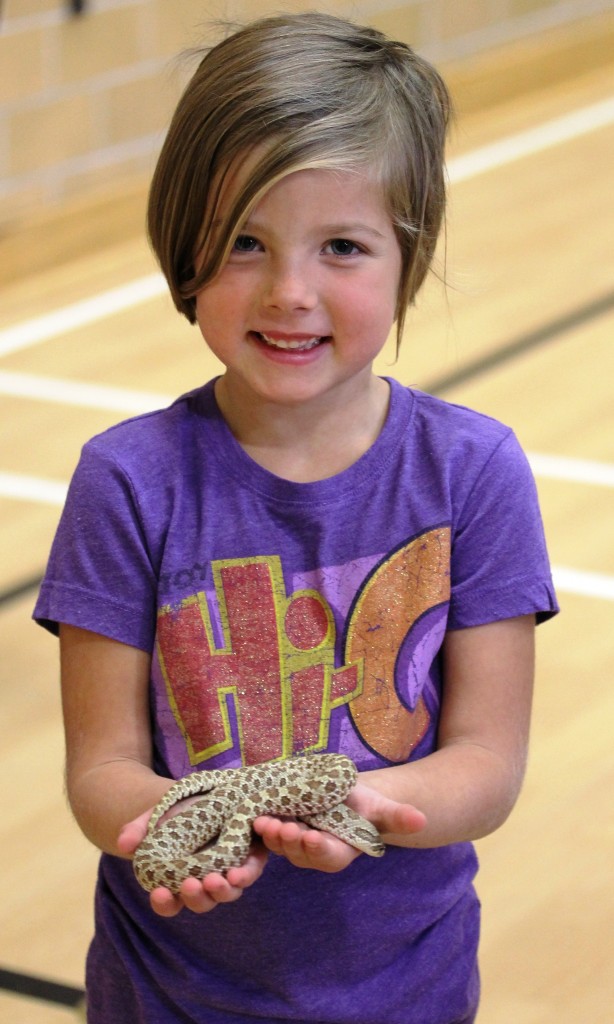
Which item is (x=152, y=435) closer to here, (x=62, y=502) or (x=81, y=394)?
(x=62, y=502)

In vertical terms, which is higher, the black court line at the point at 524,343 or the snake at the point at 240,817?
the black court line at the point at 524,343

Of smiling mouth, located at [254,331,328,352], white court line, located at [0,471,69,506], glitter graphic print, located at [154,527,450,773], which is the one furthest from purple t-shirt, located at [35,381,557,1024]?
white court line, located at [0,471,69,506]

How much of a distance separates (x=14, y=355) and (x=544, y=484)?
4.96 ft

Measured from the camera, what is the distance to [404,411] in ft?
4.79

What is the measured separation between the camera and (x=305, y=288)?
130cm

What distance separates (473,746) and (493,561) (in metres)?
0.16

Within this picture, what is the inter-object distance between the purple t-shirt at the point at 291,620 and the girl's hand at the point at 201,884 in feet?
0.44

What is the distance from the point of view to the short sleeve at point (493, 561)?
1410 mm

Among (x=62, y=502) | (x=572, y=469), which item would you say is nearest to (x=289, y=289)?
(x=62, y=502)

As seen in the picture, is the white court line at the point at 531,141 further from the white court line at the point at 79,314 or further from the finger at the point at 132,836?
the finger at the point at 132,836

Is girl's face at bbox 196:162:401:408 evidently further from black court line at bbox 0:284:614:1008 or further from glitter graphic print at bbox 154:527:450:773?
black court line at bbox 0:284:614:1008

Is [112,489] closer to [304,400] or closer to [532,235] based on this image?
[304,400]

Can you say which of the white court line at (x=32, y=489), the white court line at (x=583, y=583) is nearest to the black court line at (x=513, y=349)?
the white court line at (x=32, y=489)

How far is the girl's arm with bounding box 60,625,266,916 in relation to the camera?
1.36 m
